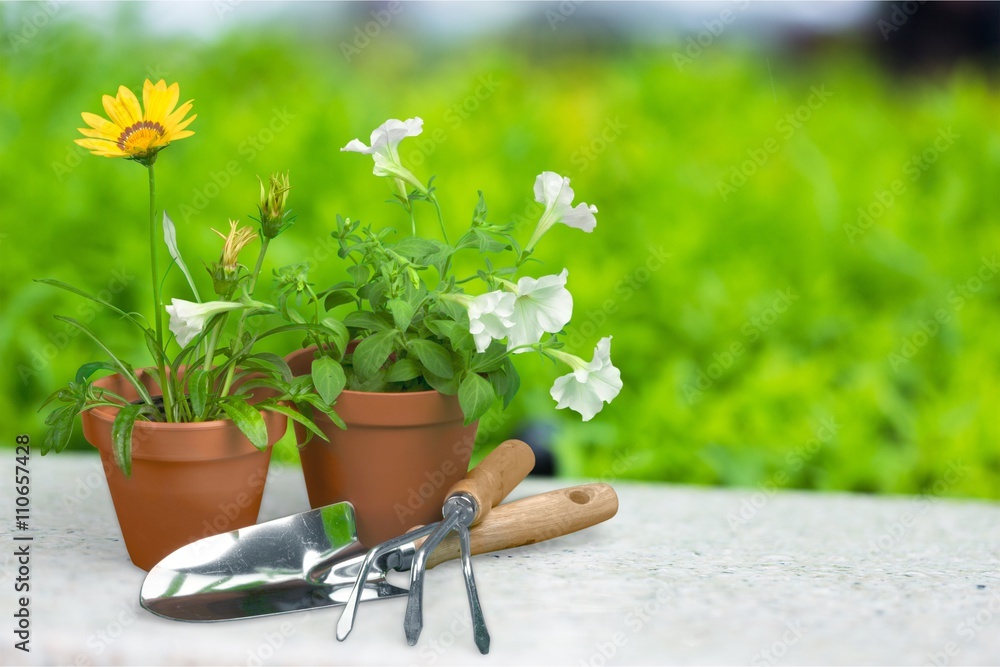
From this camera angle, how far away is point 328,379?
0.87 m

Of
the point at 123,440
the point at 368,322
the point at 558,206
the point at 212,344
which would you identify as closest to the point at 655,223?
the point at 558,206

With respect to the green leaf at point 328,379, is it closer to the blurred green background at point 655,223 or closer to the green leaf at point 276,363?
the green leaf at point 276,363

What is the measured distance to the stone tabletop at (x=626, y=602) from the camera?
0.78m

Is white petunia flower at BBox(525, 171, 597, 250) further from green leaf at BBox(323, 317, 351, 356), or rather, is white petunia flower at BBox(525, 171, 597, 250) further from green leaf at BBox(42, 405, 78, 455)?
green leaf at BBox(42, 405, 78, 455)

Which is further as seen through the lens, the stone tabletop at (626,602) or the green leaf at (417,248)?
the green leaf at (417,248)

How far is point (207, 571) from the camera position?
0.87 meters

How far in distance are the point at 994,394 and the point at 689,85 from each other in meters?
0.72

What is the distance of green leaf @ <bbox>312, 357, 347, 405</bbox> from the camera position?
864 mm

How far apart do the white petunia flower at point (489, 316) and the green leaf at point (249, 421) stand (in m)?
0.21

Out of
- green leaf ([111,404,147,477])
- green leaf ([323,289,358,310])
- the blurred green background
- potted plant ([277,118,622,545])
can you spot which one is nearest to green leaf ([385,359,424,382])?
potted plant ([277,118,622,545])

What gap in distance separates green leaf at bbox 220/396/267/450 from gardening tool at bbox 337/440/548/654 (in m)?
0.14

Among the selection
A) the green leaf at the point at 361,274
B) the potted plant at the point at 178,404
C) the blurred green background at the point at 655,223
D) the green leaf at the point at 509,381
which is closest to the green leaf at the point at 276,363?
the potted plant at the point at 178,404

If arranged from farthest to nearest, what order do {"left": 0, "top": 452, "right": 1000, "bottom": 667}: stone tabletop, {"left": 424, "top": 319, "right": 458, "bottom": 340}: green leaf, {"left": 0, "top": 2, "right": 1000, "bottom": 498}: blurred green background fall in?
1. {"left": 0, "top": 2, "right": 1000, "bottom": 498}: blurred green background
2. {"left": 424, "top": 319, "right": 458, "bottom": 340}: green leaf
3. {"left": 0, "top": 452, "right": 1000, "bottom": 667}: stone tabletop

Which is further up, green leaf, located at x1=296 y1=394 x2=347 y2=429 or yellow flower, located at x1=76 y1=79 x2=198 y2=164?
yellow flower, located at x1=76 y1=79 x2=198 y2=164
